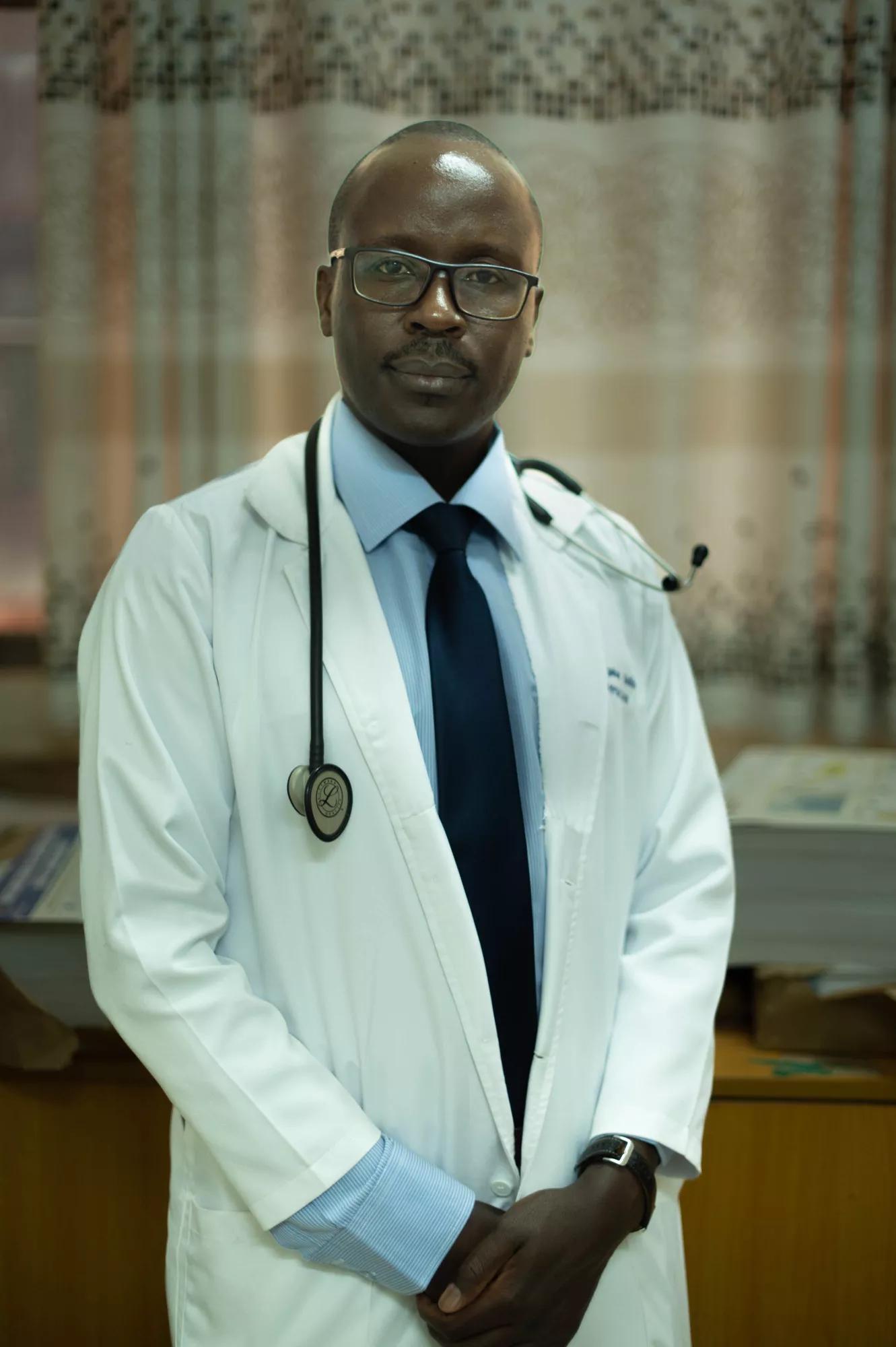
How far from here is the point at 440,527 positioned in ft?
3.45

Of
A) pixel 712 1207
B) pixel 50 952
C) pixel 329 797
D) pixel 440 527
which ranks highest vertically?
pixel 440 527

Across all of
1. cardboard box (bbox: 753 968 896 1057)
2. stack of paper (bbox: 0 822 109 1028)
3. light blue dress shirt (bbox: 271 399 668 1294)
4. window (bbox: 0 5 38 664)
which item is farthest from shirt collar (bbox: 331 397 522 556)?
window (bbox: 0 5 38 664)

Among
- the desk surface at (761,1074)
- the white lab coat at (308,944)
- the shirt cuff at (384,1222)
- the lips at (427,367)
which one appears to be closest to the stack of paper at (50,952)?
the desk surface at (761,1074)

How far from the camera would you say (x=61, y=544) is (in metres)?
1.64

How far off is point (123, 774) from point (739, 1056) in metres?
0.68

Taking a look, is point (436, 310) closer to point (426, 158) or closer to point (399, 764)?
point (426, 158)

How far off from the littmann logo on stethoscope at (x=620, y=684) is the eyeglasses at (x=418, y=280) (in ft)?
1.04

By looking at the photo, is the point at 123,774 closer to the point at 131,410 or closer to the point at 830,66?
the point at 131,410

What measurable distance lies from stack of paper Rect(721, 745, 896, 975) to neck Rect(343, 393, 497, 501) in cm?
50

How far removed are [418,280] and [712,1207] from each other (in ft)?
Result: 2.89

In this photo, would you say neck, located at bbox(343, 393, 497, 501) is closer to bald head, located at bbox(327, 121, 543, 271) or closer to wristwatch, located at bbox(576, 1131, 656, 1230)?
bald head, located at bbox(327, 121, 543, 271)

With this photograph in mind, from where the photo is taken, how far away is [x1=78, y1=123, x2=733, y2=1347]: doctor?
91 cm

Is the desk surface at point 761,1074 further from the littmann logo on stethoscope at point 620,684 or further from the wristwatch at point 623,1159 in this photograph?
the littmann logo on stethoscope at point 620,684

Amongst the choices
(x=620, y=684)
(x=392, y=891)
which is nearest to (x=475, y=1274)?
(x=392, y=891)
